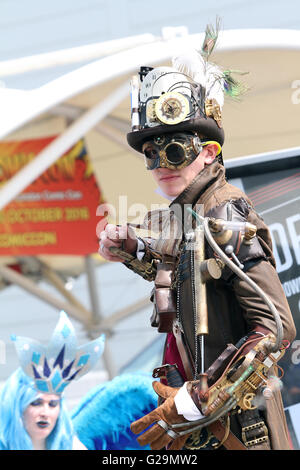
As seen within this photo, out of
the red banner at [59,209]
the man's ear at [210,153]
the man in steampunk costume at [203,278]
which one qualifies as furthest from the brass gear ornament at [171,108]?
the red banner at [59,209]

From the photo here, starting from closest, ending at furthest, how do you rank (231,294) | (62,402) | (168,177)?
(231,294)
(168,177)
(62,402)

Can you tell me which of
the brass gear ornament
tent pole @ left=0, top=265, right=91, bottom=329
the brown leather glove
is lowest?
the brown leather glove

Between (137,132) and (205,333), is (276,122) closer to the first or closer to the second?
(137,132)

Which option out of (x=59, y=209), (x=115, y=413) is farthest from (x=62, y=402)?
(x=59, y=209)

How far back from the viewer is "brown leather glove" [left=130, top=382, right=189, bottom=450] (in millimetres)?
2141

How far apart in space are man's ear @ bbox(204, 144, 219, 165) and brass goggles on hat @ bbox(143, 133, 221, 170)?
28 millimetres

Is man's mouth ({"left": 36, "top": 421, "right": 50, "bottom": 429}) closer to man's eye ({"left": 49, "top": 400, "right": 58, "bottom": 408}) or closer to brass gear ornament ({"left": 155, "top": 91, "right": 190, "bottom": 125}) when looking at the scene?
man's eye ({"left": 49, "top": 400, "right": 58, "bottom": 408})

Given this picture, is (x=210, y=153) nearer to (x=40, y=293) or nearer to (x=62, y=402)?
(x=62, y=402)

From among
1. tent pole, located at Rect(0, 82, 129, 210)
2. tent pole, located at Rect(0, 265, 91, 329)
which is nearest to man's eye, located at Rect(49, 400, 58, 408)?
tent pole, located at Rect(0, 82, 129, 210)

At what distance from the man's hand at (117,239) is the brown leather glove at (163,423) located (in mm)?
539

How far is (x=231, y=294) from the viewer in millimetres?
2305

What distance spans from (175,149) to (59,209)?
5.68 metres

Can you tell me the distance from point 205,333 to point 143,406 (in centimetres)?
244

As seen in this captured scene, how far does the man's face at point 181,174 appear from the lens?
2.40m
